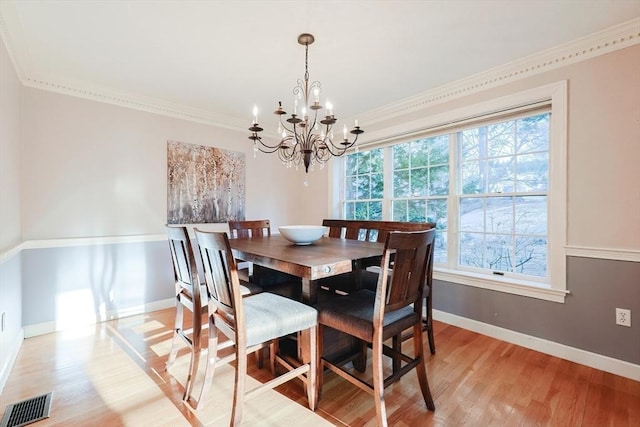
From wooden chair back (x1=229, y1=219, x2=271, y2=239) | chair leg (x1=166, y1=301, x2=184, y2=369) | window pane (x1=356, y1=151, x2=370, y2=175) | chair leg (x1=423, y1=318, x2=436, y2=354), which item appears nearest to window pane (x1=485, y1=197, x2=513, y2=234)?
chair leg (x1=423, y1=318, x2=436, y2=354)

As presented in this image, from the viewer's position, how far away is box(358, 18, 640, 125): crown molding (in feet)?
6.54

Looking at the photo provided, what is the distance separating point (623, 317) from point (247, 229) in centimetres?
304

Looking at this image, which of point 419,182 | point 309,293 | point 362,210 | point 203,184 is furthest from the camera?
point 362,210

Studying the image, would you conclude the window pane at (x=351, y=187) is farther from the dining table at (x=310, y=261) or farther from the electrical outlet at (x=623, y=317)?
the electrical outlet at (x=623, y=317)

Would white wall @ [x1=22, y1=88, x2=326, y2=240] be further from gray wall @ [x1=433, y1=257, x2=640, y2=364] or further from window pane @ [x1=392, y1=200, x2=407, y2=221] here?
gray wall @ [x1=433, y1=257, x2=640, y2=364]

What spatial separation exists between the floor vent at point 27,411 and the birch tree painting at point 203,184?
6.32 feet

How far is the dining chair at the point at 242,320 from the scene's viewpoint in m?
1.39

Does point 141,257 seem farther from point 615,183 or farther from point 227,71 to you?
point 615,183

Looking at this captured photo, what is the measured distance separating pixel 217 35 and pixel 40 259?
2.56 metres

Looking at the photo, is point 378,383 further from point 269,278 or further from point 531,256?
point 531,256

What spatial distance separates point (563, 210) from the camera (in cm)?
225

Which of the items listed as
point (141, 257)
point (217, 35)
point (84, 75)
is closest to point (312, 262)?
point (217, 35)

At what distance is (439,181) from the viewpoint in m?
3.11

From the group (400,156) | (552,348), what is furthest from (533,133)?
(552,348)
